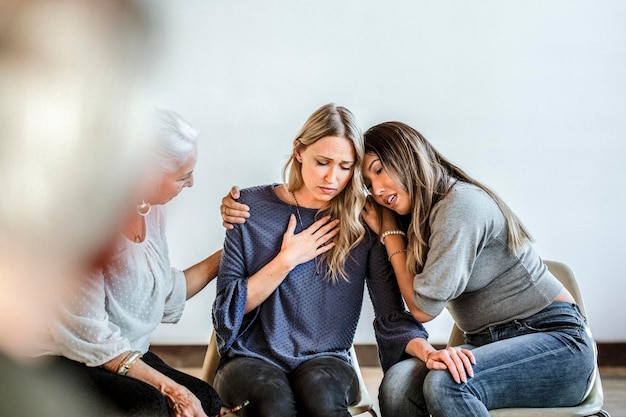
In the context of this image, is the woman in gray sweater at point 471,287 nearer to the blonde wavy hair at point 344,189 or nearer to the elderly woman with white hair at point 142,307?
the blonde wavy hair at point 344,189

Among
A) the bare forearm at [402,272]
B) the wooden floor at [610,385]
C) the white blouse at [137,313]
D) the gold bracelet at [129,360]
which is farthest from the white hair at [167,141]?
the wooden floor at [610,385]

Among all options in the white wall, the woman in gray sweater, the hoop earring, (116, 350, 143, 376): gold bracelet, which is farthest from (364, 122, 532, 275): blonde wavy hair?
the hoop earring

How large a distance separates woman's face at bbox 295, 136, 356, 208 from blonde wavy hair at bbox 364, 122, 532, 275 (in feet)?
0.21

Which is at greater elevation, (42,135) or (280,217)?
(42,135)

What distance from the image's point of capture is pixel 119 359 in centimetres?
111

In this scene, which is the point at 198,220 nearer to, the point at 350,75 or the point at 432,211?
the point at 350,75

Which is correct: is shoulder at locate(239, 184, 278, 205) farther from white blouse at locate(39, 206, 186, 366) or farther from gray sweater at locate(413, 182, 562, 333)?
gray sweater at locate(413, 182, 562, 333)

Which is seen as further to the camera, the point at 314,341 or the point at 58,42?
the point at 314,341

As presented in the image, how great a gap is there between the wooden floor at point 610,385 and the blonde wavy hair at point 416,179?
121cm

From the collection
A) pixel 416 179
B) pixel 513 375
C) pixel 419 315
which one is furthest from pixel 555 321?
pixel 416 179

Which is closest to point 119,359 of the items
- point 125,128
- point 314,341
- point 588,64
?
point 314,341

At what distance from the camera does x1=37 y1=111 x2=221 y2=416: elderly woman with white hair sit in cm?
18

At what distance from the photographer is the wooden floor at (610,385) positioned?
2.50 m

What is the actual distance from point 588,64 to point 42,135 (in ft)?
9.17
